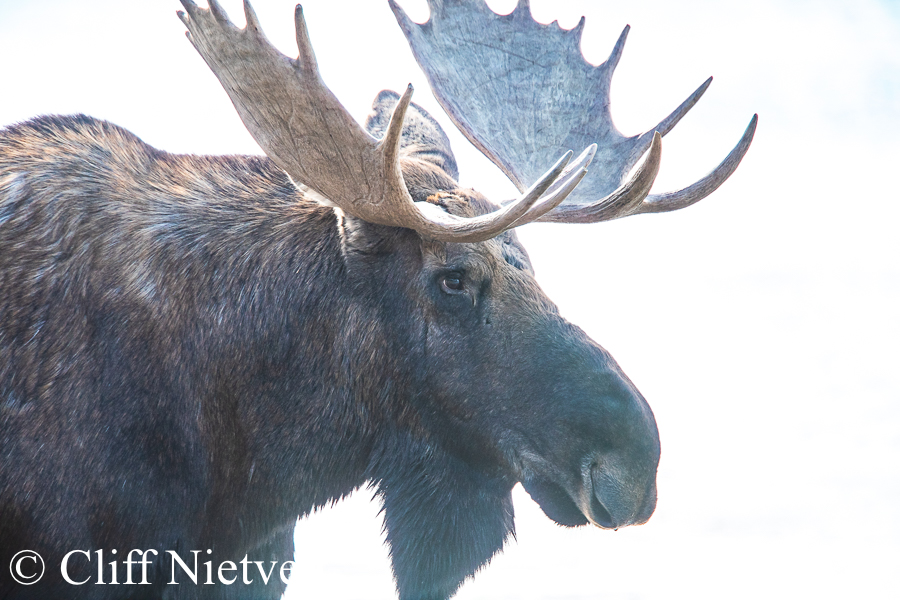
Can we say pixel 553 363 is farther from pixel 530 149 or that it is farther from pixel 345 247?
pixel 530 149

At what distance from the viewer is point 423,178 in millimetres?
2955

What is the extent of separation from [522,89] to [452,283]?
4.89 ft

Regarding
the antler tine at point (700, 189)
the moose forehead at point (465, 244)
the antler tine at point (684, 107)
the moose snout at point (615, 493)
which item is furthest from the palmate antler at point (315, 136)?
the antler tine at point (684, 107)

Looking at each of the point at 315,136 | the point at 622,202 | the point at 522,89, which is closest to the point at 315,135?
the point at 315,136

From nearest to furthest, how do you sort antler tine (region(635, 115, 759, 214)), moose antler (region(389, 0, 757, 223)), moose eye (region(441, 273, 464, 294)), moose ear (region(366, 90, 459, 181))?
moose eye (region(441, 273, 464, 294)) < antler tine (region(635, 115, 759, 214)) < moose ear (region(366, 90, 459, 181)) < moose antler (region(389, 0, 757, 223))

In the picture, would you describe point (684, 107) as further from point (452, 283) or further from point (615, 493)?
point (615, 493)

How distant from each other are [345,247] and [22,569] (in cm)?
129

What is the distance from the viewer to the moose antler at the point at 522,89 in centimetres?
360

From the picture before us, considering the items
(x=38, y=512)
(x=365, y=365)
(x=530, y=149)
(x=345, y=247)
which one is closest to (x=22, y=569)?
(x=38, y=512)

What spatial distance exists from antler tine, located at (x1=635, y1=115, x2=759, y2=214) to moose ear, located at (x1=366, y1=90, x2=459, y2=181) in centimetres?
81

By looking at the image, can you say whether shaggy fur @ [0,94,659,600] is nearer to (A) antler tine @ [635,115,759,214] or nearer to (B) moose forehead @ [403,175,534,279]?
(B) moose forehead @ [403,175,534,279]

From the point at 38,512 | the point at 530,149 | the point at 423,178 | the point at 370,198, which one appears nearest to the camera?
the point at 38,512

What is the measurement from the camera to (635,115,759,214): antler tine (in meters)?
2.95

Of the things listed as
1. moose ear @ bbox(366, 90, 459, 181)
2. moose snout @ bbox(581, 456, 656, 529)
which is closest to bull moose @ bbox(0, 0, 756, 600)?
moose snout @ bbox(581, 456, 656, 529)
